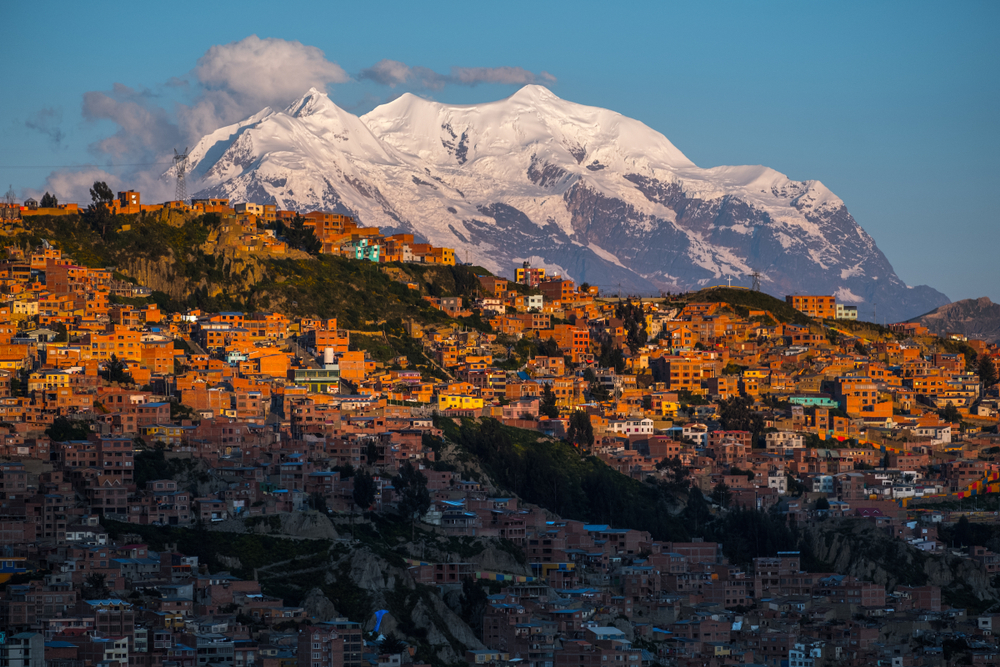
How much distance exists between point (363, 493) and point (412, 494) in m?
2.22

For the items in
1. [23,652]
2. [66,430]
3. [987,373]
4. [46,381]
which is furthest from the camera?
[987,373]

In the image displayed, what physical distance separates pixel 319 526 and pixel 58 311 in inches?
1143

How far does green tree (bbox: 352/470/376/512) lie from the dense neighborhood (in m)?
0.16

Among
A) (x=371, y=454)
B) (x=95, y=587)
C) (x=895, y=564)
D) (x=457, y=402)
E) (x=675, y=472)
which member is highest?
(x=457, y=402)

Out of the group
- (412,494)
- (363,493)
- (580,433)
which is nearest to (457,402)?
(580,433)

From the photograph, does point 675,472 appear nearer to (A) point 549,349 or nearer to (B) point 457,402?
(B) point 457,402

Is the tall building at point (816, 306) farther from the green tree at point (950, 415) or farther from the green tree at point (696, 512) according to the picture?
the green tree at point (696, 512)

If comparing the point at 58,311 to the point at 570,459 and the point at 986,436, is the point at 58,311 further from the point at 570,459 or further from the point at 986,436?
the point at 986,436

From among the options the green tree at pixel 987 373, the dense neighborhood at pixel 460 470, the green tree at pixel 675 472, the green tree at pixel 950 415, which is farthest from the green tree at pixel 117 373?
the green tree at pixel 987 373

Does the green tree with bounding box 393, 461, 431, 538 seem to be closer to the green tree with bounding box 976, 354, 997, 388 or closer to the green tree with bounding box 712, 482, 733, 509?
the green tree with bounding box 712, 482, 733, 509

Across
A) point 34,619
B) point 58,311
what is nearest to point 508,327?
point 58,311

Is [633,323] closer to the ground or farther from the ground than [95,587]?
farther from the ground

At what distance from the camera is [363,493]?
75000 millimetres

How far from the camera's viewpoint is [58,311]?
9388 centimetres
